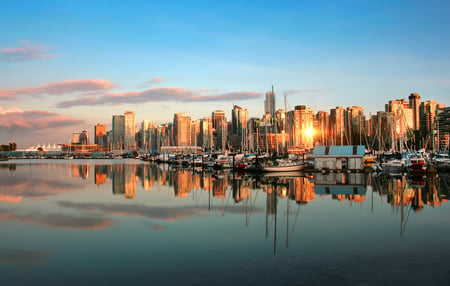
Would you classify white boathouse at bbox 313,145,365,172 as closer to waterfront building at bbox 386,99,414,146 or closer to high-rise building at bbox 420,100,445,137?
waterfront building at bbox 386,99,414,146

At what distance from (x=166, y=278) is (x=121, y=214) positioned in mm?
15660

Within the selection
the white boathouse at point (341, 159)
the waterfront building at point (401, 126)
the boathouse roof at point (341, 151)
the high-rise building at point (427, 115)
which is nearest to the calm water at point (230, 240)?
the white boathouse at point (341, 159)

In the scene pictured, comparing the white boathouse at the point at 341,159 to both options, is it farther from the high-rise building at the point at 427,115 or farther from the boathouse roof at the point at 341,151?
the high-rise building at the point at 427,115

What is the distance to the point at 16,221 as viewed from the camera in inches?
1029

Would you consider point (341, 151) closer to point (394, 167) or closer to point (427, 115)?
point (394, 167)

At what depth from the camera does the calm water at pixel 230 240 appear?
14.3m

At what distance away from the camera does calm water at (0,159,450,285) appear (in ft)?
46.9

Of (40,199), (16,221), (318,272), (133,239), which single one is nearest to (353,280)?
(318,272)

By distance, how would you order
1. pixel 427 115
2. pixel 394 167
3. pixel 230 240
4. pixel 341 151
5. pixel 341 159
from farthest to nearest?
1. pixel 427 115
2. pixel 341 151
3. pixel 341 159
4. pixel 394 167
5. pixel 230 240

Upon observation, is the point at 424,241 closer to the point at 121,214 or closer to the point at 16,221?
the point at 121,214

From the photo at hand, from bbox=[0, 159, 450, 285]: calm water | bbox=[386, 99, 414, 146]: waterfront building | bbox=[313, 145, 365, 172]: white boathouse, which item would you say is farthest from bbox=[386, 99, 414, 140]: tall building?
bbox=[0, 159, 450, 285]: calm water

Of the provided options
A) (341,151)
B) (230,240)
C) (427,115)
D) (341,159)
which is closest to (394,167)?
(341,159)

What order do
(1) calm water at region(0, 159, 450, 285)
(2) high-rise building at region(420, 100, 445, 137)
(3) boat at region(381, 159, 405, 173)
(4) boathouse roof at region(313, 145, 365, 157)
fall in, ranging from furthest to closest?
(2) high-rise building at region(420, 100, 445, 137) < (4) boathouse roof at region(313, 145, 365, 157) < (3) boat at region(381, 159, 405, 173) < (1) calm water at region(0, 159, 450, 285)

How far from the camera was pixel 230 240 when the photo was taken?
1997 centimetres
